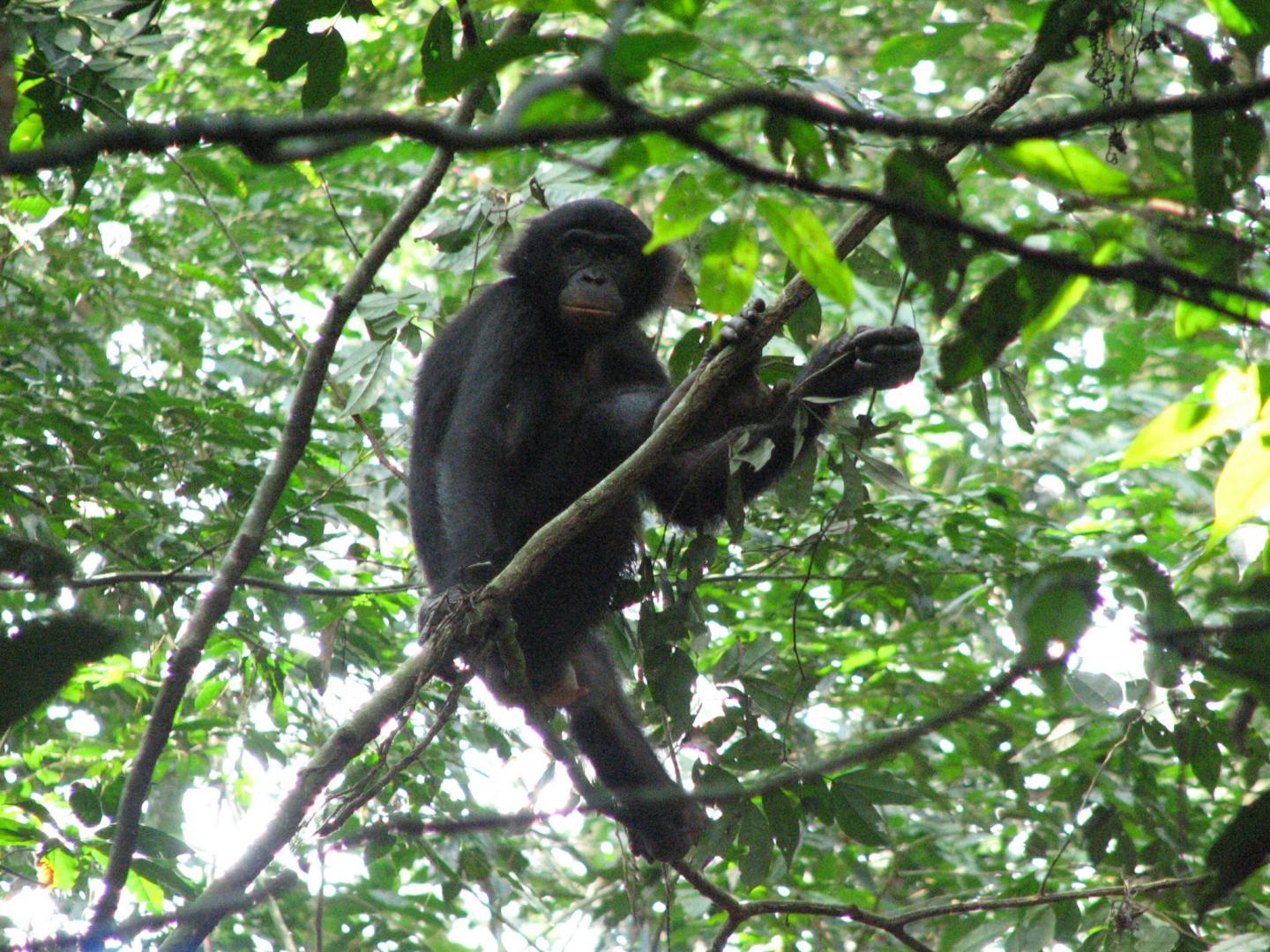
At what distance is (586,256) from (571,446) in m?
0.79

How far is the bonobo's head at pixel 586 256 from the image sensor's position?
Answer: 4926mm

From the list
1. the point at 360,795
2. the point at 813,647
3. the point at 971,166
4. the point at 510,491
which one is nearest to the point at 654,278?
the point at 510,491

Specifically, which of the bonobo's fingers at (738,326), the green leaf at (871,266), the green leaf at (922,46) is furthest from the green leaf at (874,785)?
the green leaf at (922,46)

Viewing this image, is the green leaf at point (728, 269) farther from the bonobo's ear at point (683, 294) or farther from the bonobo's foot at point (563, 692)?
the bonobo's foot at point (563, 692)

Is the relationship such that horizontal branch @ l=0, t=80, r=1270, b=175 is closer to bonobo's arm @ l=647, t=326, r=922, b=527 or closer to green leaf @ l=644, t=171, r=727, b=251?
green leaf @ l=644, t=171, r=727, b=251

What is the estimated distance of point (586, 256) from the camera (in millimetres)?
5039

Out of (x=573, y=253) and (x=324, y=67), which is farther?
(x=573, y=253)

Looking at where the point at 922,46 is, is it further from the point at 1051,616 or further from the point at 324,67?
the point at 1051,616

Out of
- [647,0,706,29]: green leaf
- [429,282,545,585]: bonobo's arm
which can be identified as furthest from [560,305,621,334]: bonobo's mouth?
[647,0,706,29]: green leaf

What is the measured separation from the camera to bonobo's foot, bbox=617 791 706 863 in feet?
14.2

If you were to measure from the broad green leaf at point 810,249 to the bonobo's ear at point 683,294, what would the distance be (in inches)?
113

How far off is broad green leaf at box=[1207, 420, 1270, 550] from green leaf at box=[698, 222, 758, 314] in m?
0.64

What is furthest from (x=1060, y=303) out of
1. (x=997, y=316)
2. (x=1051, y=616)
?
(x=1051, y=616)

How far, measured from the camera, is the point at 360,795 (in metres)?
2.72
